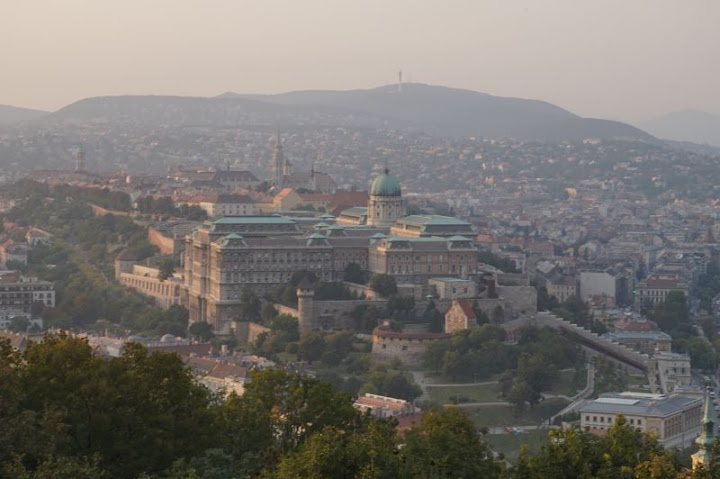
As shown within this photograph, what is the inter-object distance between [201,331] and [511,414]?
17676 mm

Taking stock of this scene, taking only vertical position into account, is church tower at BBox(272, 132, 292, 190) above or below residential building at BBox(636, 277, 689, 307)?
above

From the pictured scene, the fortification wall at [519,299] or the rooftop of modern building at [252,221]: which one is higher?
the rooftop of modern building at [252,221]

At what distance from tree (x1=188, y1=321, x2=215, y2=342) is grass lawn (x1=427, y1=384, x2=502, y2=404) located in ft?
42.5

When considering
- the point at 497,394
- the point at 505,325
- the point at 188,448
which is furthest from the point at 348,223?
the point at 188,448

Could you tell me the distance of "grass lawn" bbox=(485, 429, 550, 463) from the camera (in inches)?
2351

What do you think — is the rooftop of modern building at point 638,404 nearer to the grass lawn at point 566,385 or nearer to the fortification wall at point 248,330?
the grass lawn at point 566,385

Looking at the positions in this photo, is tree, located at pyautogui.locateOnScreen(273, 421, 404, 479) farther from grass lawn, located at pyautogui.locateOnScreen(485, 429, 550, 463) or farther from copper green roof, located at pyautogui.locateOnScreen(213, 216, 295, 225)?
copper green roof, located at pyautogui.locateOnScreen(213, 216, 295, 225)

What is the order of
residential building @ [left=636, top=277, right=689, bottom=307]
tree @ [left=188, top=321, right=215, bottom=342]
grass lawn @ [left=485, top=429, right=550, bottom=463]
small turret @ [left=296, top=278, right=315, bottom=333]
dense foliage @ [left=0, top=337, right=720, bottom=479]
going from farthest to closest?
residential building @ [left=636, top=277, right=689, bottom=307]
tree @ [left=188, top=321, right=215, bottom=342]
small turret @ [left=296, top=278, right=315, bottom=333]
grass lawn @ [left=485, top=429, right=550, bottom=463]
dense foliage @ [left=0, top=337, right=720, bottom=479]

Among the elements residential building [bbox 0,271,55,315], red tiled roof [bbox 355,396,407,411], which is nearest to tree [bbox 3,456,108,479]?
red tiled roof [bbox 355,396,407,411]

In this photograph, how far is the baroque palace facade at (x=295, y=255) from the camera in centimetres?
8062

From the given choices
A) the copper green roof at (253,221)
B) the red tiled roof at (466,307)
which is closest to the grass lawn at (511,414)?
the red tiled roof at (466,307)

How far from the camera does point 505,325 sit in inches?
2997

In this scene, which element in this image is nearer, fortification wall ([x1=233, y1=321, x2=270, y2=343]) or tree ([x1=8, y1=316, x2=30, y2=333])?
fortification wall ([x1=233, y1=321, x2=270, y2=343])

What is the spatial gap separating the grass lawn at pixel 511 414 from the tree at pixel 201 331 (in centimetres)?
1615
